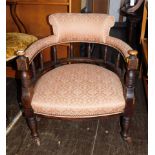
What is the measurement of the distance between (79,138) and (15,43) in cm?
92

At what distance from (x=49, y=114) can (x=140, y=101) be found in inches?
38.9

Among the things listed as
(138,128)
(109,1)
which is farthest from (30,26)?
(109,1)

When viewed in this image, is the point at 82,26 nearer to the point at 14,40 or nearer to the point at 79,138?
the point at 14,40

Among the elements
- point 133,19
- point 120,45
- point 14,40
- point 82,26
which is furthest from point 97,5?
point 120,45

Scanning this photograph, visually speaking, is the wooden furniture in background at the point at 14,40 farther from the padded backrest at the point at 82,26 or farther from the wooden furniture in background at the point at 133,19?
the wooden furniture in background at the point at 133,19

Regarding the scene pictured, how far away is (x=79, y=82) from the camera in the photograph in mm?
1364

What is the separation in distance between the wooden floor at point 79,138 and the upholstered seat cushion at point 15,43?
510 mm

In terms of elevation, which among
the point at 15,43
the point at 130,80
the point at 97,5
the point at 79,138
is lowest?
the point at 79,138

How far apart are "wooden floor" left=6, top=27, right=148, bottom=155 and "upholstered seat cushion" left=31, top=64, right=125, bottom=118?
0.20m

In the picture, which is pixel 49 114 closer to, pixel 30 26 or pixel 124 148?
pixel 124 148

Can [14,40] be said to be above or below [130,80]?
above

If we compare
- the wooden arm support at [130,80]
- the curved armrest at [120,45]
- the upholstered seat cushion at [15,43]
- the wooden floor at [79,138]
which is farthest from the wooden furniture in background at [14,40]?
the wooden arm support at [130,80]

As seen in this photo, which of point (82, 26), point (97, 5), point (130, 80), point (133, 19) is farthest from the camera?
point (97, 5)

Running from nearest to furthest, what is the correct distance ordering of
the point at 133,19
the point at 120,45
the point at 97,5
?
1. the point at 120,45
2. the point at 133,19
3. the point at 97,5
